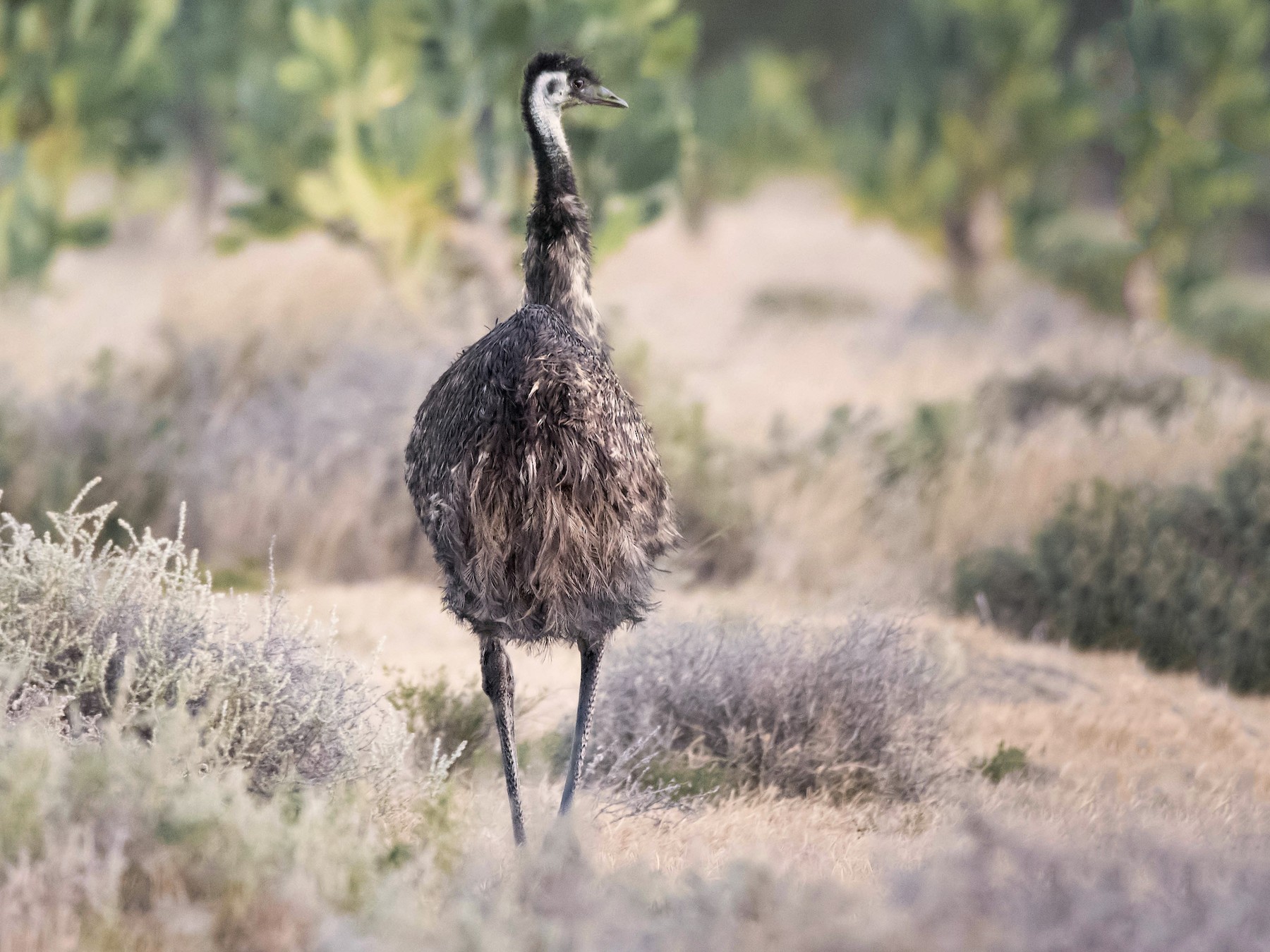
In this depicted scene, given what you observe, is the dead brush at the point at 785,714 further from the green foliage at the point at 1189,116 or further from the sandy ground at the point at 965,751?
the green foliage at the point at 1189,116

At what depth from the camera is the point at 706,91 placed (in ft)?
82.3

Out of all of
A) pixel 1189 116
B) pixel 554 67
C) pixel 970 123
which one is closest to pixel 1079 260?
pixel 970 123

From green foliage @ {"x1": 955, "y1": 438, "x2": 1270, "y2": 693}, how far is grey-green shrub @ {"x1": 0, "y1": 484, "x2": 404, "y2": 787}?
4.27 metres

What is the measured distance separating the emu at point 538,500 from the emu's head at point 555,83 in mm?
857

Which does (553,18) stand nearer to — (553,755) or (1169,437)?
(1169,437)

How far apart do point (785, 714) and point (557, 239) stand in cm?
175

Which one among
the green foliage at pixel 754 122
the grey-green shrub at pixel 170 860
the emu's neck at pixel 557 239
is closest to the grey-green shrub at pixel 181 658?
the grey-green shrub at pixel 170 860

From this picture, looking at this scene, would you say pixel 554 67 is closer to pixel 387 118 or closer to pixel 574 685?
pixel 574 685

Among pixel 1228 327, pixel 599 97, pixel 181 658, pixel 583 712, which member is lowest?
pixel 583 712

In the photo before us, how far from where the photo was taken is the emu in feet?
13.0

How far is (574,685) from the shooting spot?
609 centimetres

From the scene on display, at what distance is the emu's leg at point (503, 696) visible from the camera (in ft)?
13.8

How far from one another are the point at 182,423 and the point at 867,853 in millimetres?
5806

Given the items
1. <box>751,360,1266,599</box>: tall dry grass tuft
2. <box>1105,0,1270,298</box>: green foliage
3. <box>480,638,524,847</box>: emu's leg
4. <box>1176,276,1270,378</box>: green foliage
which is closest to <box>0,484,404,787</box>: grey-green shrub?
<box>480,638,524,847</box>: emu's leg
